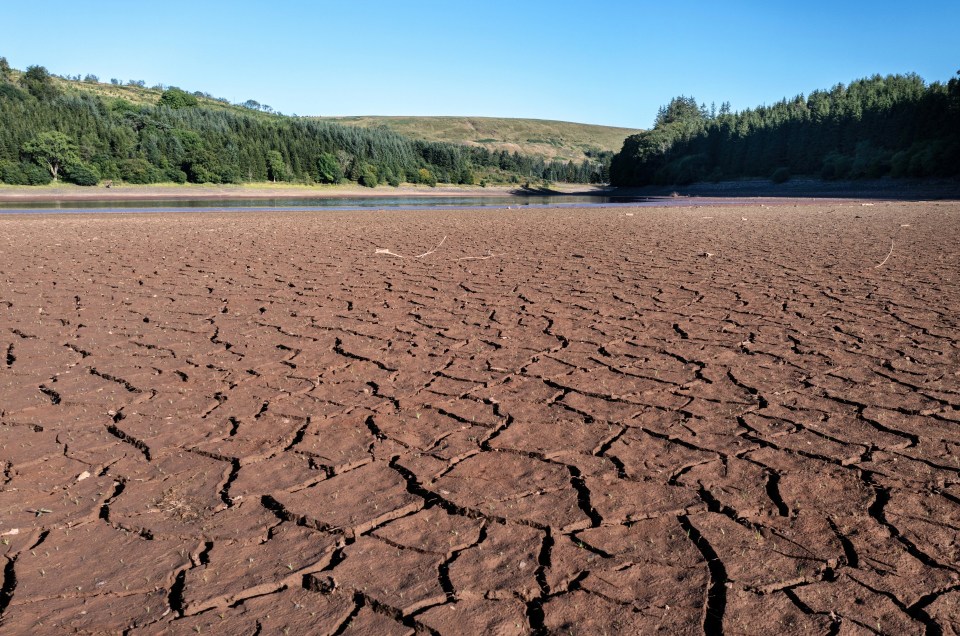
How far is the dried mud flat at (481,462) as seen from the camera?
1944mm

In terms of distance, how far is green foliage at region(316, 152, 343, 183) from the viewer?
227 ft

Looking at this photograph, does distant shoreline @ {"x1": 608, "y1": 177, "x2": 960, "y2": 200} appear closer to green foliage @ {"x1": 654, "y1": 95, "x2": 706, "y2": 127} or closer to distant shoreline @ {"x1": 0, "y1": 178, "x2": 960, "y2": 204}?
distant shoreline @ {"x1": 0, "y1": 178, "x2": 960, "y2": 204}

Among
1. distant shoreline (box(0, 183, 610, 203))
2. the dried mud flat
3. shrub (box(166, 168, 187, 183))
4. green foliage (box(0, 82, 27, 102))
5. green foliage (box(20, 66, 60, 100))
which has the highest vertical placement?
green foliage (box(20, 66, 60, 100))

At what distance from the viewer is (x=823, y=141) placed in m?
58.0

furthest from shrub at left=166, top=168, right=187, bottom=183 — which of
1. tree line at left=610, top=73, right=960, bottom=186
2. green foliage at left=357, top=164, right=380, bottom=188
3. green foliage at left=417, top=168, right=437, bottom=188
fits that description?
tree line at left=610, top=73, right=960, bottom=186

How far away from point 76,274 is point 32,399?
5.06m

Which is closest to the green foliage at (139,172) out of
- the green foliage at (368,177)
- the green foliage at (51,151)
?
the green foliage at (51,151)

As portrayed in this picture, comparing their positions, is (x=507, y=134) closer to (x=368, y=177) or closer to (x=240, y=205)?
(x=368, y=177)

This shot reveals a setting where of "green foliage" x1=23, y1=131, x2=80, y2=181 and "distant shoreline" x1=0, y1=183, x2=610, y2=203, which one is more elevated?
"green foliage" x1=23, y1=131, x2=80, y2=181

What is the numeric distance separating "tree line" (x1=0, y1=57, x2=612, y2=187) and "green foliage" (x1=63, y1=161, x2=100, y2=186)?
78mm

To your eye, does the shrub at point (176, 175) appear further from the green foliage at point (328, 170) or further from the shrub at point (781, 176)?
the shrub at point (781, 176)

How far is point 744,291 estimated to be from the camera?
22.4 ft

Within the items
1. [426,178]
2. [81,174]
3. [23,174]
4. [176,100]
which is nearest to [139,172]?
[81,174]

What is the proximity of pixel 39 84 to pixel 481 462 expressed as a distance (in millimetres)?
105576
